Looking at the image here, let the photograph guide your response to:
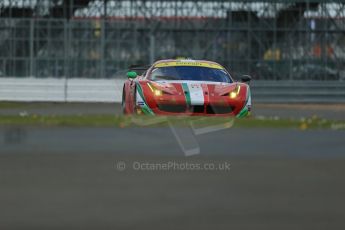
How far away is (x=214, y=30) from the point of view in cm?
3853

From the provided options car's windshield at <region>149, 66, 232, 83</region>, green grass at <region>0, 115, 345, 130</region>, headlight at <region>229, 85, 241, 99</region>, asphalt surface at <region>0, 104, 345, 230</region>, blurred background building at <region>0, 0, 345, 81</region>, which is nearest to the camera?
asphalt surface at <region>0, 104, 345, 230</region>

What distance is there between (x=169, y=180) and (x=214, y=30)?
1264 inches

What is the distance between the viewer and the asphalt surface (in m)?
5.50

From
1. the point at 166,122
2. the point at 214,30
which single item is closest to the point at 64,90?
the point at 166,122

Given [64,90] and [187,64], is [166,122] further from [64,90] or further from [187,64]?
[64,90]

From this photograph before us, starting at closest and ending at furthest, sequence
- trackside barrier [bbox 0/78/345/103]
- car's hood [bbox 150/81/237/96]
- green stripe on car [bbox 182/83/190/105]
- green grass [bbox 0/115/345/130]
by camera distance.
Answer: green grass [bbox 0/115/345/130], green stripe on car [bbox 182/83/190/105], car's hood [bbox 150/81/237/96], trackside barrier [bbox 0/78/345/103]

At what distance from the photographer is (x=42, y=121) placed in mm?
11469

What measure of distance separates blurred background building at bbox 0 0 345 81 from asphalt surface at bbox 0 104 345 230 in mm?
27083

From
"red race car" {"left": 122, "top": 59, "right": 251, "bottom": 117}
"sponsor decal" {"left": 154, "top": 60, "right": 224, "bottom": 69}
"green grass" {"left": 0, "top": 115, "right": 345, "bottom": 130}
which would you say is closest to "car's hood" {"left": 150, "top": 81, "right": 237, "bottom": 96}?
"red race car" {"left": 122, "top": 59, "right": 251, "bottom": 117}

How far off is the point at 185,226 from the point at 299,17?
35.5 meters

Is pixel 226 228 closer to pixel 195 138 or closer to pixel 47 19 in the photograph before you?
pixel 195 138

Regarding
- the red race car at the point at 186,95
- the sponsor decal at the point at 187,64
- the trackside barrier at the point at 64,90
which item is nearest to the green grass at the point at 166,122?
the red race car at the point at 186,95

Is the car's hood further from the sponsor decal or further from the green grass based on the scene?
the sponsor decal

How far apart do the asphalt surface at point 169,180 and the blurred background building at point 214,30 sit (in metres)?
27.1
